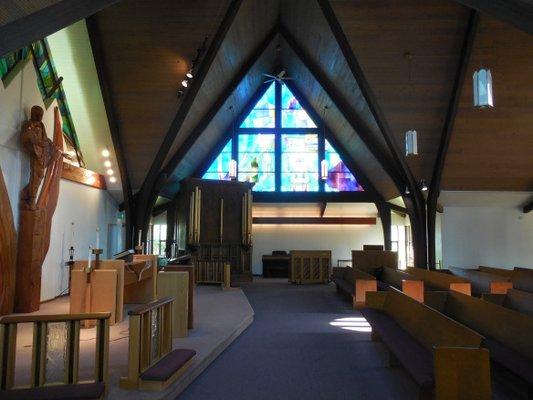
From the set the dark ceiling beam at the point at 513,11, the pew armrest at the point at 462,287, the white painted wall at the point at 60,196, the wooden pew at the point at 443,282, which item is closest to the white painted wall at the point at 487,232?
the wooden pew at the point at 443,282

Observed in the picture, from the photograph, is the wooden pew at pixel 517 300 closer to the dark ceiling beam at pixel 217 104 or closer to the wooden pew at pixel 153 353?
the wooden pew at pixel 153 353

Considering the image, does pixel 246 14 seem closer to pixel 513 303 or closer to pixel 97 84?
pixel 97 84

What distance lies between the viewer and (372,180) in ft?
40.9

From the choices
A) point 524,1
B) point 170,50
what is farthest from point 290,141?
point 524,1

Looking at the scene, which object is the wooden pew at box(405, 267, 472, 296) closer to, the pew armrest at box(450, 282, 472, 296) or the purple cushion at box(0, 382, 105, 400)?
the pew armrest at box(450, 282, 472, 296)

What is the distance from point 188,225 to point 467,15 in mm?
6958

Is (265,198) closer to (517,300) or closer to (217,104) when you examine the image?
(217,104)

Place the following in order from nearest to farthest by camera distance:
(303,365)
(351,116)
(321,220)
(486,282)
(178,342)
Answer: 1. (303,365)
2. (178,342)
3. (486,282)
4. (351,116)
5. (321,220)

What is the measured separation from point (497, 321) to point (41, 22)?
4509 mm

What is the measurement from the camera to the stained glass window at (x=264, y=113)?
13.3m

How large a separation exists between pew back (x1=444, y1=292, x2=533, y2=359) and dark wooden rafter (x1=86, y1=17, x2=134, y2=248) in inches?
256

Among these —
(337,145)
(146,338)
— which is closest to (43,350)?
(146,338)

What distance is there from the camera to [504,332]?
369 cm

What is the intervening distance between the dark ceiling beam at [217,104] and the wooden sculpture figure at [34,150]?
13.1 ft
